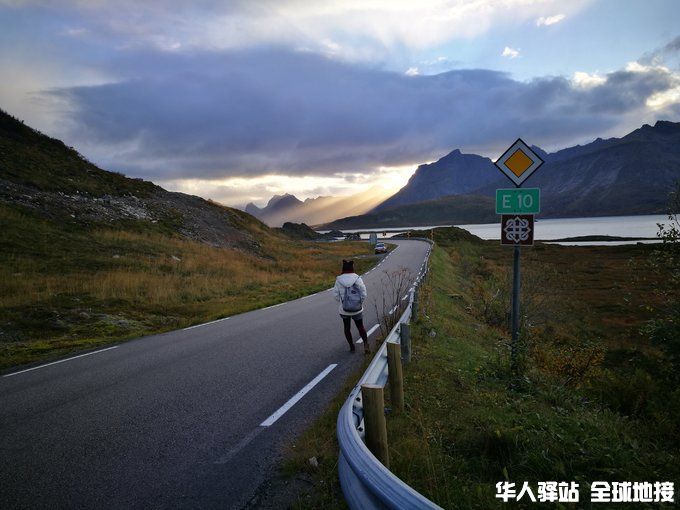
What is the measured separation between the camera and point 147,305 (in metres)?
15.1

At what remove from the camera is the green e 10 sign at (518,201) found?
6492 millimetres

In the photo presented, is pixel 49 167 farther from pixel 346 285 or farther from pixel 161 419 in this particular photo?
pixel 161 419

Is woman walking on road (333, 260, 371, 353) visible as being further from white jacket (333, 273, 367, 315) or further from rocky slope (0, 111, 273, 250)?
rocky slope (0, 111, 273, 250)

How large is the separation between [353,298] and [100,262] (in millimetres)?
15404

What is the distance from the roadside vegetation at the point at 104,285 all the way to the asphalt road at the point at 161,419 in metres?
3.28

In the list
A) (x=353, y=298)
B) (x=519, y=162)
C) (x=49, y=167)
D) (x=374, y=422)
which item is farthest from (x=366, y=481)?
(x=49, y=167)

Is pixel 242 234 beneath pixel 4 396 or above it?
above

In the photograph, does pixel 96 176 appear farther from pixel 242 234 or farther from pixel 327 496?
pixel 327 496

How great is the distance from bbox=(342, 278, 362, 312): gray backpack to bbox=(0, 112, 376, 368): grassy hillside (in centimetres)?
646

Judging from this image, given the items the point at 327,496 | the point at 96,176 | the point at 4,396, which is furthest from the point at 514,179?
the point at 96,176

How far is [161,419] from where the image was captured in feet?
17.3

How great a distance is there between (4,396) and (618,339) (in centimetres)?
1934

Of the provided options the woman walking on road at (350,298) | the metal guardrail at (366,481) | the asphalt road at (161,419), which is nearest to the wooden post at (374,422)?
the metal guardrail at (366,481)

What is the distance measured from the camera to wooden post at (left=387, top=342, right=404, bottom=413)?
493 centimetres
